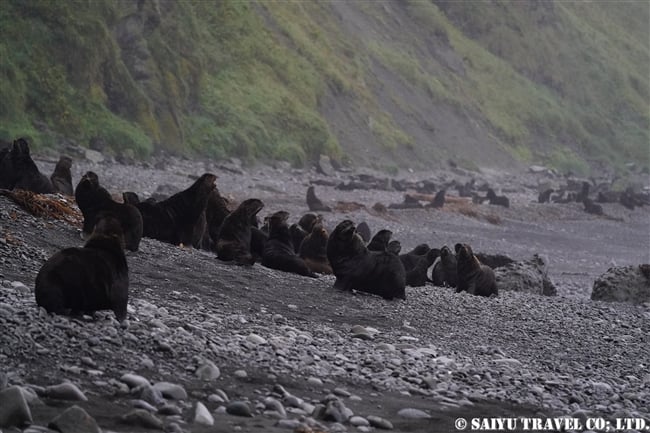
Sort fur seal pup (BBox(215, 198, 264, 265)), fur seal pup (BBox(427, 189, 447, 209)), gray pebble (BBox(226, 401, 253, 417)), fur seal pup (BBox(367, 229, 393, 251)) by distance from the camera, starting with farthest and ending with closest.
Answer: fur seal pup (BBox(427, 189, 447, 209)) → fur seal pup (BBox(367, 229, 393, 251)) → fur seal pup (BBox(215, 198, 264, 265)) → gray pebble (BBox(226, 401, 253, 417))

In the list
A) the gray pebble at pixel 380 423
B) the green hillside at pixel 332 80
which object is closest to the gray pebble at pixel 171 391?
the gray pebble at pixel 380 423

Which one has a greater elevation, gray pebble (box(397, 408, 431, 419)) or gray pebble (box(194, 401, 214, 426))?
gray pebble (box(397, 408, 431, 419))

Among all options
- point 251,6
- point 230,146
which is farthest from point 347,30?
point 230,146

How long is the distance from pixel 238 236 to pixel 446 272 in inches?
179

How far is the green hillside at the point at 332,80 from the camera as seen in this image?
3856cm

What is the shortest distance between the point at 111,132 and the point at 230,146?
7.13 meters

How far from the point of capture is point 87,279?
895 cm

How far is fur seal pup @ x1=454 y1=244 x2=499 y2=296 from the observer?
16.8 metres

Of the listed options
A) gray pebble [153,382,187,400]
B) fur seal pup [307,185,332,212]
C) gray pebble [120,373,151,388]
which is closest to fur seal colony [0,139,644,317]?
gray pebble [120,373,151,388]

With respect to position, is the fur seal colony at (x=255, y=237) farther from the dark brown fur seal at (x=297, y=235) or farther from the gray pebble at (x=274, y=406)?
the gray pebble at (x=274, y=406)

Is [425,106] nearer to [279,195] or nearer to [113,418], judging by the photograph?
[279,195]

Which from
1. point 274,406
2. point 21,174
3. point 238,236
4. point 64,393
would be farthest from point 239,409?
point 21,174

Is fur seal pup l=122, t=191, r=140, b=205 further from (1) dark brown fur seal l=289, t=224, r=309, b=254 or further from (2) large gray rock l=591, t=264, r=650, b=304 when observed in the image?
(2) large gray rock l=591, t=264, r=650, b=304

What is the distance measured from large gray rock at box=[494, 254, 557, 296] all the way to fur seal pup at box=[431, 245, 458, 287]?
37.2 inches
